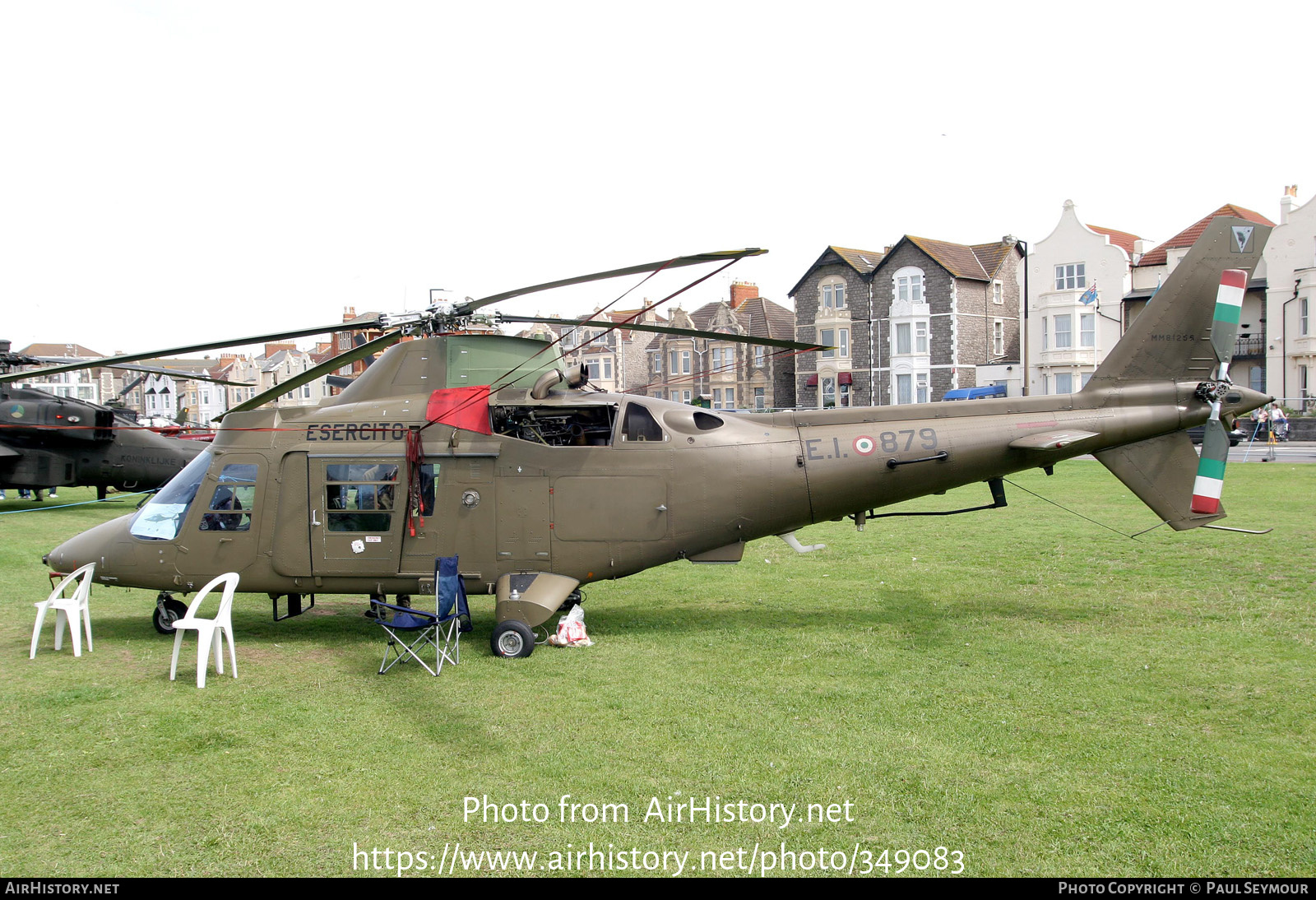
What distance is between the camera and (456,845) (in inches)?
210

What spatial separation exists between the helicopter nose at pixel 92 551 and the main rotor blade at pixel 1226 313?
1261 cm

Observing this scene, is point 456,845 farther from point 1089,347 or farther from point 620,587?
point 1089,347

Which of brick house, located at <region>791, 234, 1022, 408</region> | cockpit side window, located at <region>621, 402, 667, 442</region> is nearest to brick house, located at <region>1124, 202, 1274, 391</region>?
brick house, located at <region>791, 234, 1022, 408</region>

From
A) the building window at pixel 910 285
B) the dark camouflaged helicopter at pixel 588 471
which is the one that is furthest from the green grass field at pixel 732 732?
the building window at pixel 910 285

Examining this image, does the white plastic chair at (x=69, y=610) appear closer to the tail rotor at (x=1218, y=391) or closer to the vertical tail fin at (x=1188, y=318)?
the vertical tail fin at (x=1188, y=318)

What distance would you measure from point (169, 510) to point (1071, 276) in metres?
54.0

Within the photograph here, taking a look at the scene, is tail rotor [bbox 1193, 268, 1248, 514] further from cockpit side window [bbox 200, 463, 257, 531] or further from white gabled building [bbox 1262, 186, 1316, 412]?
white gabled building [bbox 1262, 186, 1316, 412]

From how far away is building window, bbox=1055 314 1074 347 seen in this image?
176 feet

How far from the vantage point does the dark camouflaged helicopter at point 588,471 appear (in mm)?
10172

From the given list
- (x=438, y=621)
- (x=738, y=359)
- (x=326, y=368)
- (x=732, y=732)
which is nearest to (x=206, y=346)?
(x=326, y=368)

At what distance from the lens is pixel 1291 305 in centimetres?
4712

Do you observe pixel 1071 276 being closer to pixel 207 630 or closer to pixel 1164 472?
pixel 1164 472

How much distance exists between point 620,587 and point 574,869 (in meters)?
8.33
